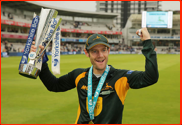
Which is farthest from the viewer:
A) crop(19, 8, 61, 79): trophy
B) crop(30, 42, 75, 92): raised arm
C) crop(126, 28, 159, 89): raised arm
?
crop(30, 42, 75, 92): raised arm

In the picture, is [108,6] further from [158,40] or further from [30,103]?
[30,103]

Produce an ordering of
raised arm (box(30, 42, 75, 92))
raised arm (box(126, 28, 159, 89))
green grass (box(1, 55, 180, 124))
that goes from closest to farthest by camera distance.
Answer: raised arm (box(126, 28, 159, 89)) < raised arm (box(30, 42, 75, 92)) < green grass (box(1, 55, 180, 124))

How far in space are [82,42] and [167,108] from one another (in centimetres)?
6112

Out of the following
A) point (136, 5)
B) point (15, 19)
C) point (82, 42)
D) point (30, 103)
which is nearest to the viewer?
point (30, 103)

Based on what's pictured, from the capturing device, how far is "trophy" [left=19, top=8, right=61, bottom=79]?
3.08 m

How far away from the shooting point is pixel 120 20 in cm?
11950

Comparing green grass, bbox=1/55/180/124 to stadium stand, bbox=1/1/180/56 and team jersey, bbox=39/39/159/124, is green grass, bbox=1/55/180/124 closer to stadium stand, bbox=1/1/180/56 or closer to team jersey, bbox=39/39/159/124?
team jersey, bbox=39/39/159/124

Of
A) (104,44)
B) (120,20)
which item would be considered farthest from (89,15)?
(104,44)

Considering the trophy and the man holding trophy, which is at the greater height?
the trophy

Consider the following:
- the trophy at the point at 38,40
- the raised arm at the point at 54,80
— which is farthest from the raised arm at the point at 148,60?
Result: the trophy at the point at 38,40

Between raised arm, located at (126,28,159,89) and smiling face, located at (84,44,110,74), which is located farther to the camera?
smiling face, located at (84,44,110,74)

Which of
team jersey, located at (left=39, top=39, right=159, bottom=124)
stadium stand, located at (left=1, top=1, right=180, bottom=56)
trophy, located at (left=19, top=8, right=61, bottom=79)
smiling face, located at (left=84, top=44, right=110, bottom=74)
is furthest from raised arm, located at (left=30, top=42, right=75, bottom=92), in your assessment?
stadium stand, located at (left=1, top=1, right=180, bottom=56)

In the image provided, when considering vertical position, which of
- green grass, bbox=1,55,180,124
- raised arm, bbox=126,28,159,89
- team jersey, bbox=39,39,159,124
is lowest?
green grass, bbox=1,55,180,124

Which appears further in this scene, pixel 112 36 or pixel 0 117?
pixel 112 36
